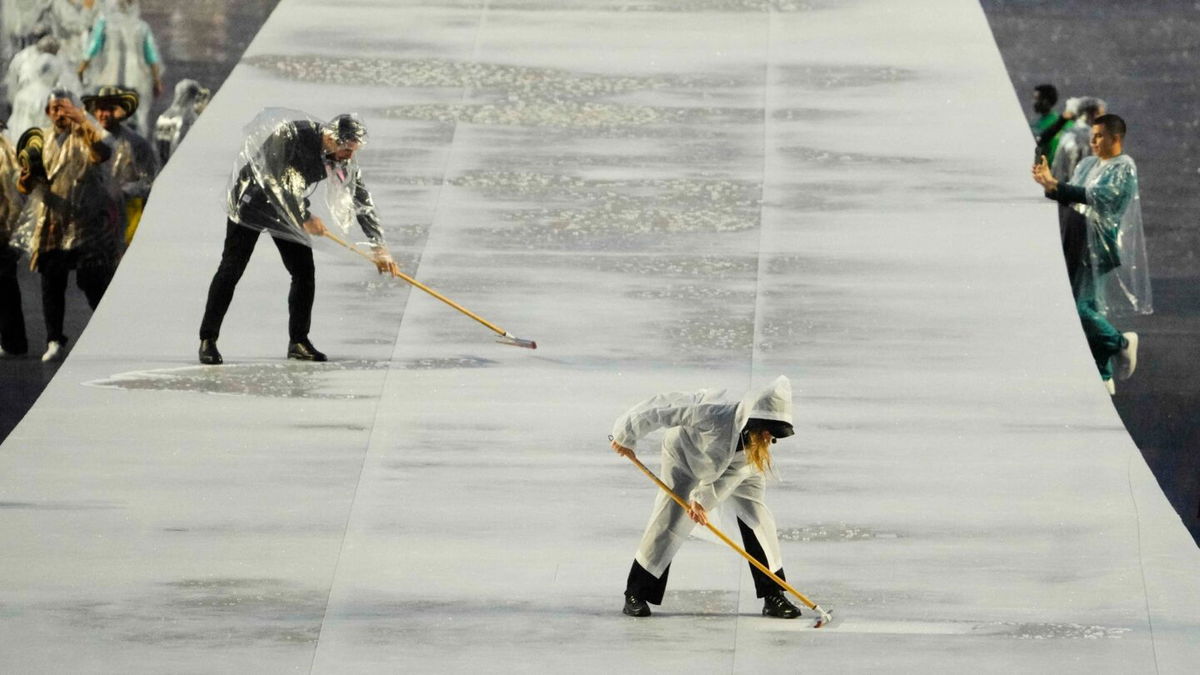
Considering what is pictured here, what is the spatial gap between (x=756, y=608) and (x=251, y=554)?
1.86 meters

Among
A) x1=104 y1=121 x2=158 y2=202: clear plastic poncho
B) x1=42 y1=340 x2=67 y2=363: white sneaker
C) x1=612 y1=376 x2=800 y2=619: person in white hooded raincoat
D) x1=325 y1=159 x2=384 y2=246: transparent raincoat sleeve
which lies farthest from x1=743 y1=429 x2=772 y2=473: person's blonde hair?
x1=104 y1=121 x2=158 y2=202: clear plastic poncho

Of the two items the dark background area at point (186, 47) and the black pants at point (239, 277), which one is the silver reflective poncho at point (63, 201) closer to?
the dark background area at point (186, 47)

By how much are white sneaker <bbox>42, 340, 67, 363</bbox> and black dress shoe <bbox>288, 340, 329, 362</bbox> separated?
1.53m

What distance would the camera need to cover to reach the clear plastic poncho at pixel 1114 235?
10.6m

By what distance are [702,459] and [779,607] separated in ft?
2.07

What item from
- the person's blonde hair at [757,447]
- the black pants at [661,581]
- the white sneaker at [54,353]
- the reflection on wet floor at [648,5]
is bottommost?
the white sneaker at [54,353]

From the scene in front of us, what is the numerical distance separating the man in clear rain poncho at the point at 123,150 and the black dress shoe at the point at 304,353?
1799 mm

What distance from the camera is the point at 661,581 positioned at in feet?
24.9

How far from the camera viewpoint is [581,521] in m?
8.38

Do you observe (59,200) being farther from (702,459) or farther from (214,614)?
(702,459)

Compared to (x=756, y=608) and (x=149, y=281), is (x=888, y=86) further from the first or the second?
(x=756, y=608)

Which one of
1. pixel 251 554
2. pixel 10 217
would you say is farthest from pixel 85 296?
pixel 251 554

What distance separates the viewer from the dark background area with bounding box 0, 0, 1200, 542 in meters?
10.2

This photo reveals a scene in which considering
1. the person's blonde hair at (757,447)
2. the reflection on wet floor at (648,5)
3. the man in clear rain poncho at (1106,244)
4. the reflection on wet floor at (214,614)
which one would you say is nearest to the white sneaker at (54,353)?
the reflection on wet floor at (214,614)
